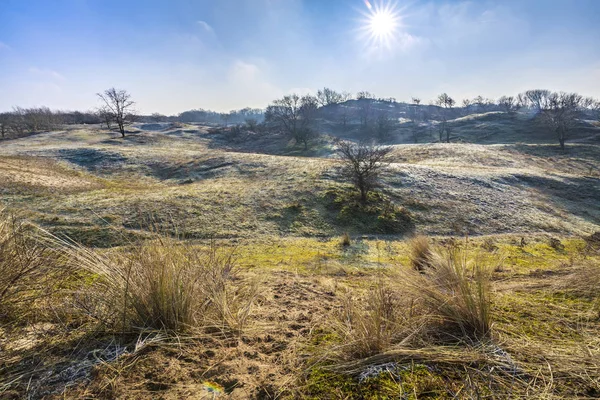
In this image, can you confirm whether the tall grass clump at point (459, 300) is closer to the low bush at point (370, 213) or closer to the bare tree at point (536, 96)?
the low bush at point (370, 213)

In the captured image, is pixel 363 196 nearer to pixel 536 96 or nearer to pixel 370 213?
pixel 370 213

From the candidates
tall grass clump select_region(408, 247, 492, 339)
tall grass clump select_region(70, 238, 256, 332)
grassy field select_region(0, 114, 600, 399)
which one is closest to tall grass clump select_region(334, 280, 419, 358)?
grassy field select_region(0, 114, 600, 399)

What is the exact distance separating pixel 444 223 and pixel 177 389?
1970 centimetres

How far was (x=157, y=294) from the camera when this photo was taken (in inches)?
94.5

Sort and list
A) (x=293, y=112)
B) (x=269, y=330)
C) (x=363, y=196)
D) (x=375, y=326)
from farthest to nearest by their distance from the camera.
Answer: (x=293, y=112), (x=363, y=196), (x=269, y=330), (x=375, y=326)

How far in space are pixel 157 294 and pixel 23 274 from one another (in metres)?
1.08

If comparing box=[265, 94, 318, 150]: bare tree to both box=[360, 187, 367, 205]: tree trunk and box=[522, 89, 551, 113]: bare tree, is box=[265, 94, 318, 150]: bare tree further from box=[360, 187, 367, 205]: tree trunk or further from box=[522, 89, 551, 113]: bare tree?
box=[522, 89, 551, 113]: bare tree

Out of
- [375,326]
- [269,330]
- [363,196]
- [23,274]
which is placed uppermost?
[23,274]

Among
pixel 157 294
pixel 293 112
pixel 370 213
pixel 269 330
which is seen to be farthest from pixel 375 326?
pixel 293 112

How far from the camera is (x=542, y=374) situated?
69.5 inches

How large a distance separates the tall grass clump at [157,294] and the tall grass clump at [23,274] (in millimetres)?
257

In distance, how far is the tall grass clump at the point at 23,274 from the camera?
2262 mm

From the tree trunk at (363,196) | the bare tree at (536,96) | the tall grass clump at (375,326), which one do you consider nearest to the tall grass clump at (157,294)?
the tall grass clump at (375,326)

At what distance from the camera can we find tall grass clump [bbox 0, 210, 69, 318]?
2.26 meters
